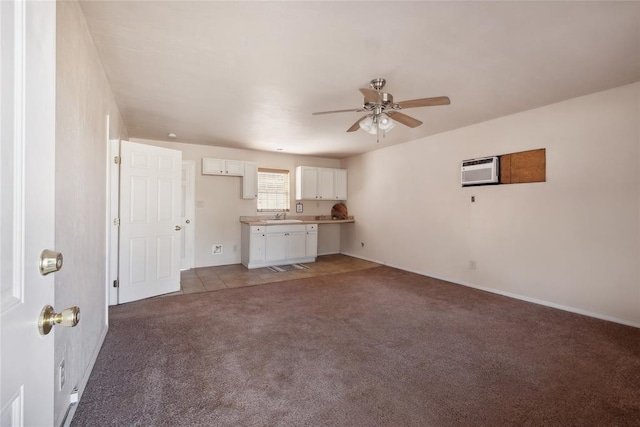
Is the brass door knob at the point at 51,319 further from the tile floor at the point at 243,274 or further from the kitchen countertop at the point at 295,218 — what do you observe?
the kitchen countertop at the point at 295,218

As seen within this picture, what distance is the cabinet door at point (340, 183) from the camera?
6930 mm

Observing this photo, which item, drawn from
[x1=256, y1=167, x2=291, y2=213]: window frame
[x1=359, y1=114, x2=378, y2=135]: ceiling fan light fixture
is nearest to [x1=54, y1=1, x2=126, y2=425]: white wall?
[x1=359, y1=114, x2=378, y2=135]: ceiling fan light fixture

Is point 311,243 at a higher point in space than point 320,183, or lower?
lower

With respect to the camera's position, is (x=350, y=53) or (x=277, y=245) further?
(x=277, y=245)

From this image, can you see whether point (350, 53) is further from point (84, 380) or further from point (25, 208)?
point (84, 380)

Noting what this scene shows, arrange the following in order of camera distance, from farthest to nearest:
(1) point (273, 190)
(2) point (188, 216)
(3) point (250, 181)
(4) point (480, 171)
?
1. (1) point (273, 190)
2. (3) point (250, 181)
3. (2) point (188, 216)
4. (4) point (480, 171)

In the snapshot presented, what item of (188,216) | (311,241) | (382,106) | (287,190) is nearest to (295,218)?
(287,190)

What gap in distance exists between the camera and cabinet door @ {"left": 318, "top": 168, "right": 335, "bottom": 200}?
6703 millimetres

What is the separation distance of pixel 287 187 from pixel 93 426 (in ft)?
17.5

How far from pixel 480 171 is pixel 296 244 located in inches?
140

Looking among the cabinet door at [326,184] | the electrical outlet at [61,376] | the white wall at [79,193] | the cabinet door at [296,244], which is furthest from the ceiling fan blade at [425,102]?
the cabinet door at [326,184]

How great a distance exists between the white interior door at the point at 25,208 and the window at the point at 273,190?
5.59 m

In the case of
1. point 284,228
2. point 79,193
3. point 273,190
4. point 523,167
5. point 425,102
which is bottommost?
point 284,228

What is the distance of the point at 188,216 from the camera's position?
5512mm
